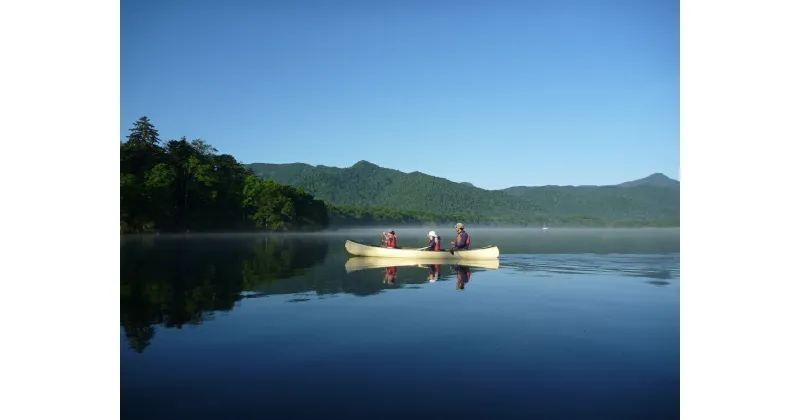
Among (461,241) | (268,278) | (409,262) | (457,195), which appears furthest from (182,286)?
(457,195)

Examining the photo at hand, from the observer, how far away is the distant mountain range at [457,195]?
110250 millimetres

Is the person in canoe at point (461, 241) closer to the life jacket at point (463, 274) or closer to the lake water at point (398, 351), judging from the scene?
the life jacket at point (463, 274)

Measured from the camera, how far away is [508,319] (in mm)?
8992

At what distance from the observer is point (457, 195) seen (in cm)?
14300

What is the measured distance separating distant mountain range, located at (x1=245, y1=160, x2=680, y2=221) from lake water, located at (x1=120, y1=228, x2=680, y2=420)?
7981cm

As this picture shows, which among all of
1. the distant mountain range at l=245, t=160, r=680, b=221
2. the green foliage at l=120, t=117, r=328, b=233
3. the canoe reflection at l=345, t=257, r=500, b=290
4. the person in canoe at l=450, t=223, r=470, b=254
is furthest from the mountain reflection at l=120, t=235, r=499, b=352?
the distant mountain range at l=245, t=160, r=680, b=221

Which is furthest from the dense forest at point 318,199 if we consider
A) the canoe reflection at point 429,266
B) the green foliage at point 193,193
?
the canoe reflection at point 429,266

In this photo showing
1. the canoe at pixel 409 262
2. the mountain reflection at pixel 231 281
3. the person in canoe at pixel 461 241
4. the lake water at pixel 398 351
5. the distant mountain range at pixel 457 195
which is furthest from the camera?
the distant mountain range at pixel 457 195

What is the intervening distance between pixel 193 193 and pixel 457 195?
9753cm

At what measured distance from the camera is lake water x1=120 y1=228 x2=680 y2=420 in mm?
4938

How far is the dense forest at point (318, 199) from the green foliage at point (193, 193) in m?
0.10

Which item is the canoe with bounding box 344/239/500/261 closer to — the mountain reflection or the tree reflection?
the mountain reflection

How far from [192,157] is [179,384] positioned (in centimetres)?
Answer: 5028
